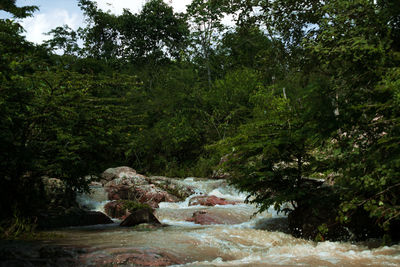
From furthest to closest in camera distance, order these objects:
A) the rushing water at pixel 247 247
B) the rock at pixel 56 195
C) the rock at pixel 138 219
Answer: the rock at pixel 56 195 → the rock at pixel 138 219 → the rushing water at pixel 247 247

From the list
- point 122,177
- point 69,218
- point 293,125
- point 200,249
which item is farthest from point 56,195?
point 293,125

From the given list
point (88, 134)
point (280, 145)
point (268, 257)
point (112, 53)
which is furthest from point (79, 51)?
point (268, 257)

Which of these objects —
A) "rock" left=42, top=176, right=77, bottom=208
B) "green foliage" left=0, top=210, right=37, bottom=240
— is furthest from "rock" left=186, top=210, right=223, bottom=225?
"green foliage" left=0, top=210, right=37, bottom=240

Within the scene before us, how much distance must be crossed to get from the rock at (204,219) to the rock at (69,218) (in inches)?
92.2

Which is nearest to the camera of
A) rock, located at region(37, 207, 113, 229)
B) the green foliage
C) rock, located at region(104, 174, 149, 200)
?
the green foliage

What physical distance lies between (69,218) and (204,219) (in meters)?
3.50

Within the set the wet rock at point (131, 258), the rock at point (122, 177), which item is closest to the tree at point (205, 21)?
the rock at point (122, 177)

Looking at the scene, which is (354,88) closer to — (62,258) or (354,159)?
(354,159)

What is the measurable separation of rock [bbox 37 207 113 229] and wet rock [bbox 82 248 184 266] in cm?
401

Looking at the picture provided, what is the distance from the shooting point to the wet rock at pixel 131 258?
4629mm

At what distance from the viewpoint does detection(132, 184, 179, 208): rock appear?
42.3ft

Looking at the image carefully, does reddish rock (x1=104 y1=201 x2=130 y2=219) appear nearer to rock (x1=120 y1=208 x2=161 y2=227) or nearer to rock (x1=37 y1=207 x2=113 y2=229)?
rock (x1=37 y1=207 x2=113 y2=229)

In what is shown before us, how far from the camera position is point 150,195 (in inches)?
514

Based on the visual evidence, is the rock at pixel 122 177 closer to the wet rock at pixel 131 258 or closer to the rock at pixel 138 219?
the rock at pixel 138 219
